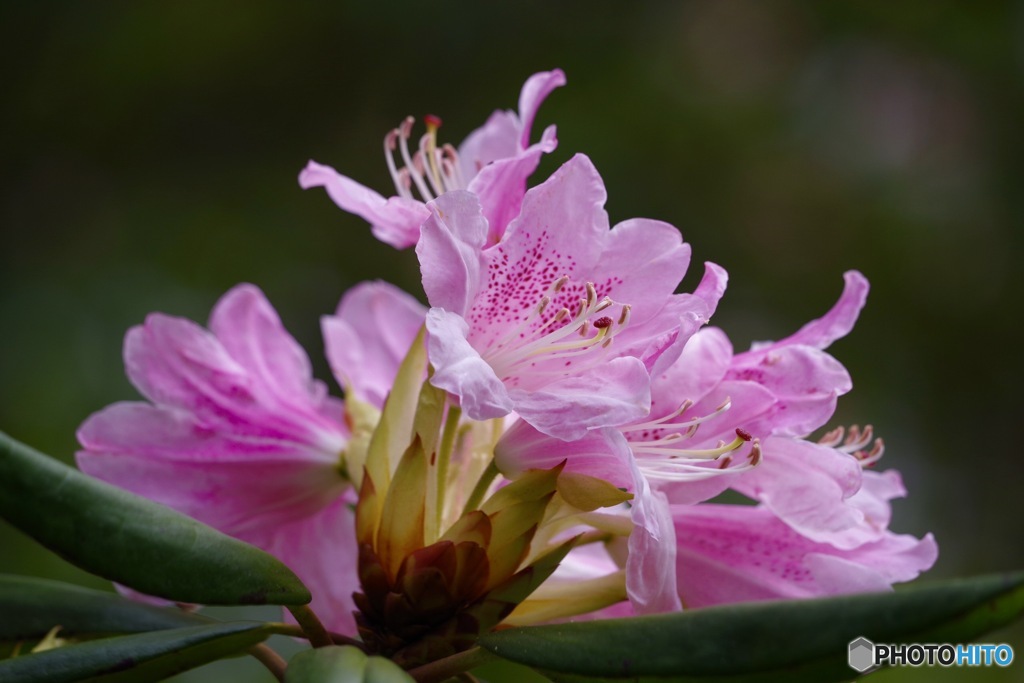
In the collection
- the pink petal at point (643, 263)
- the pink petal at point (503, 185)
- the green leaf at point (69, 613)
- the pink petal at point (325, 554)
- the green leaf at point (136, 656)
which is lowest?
the green leaf at point (136, 656)

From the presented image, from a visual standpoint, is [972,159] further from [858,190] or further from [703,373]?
[703,373]

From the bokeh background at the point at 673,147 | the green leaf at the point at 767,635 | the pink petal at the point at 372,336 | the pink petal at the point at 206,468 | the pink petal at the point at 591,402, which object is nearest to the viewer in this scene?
the green leaf at the point at 767,635

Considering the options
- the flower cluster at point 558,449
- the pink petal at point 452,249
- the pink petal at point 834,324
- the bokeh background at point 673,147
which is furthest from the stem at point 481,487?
the bokeh background at point 673,147

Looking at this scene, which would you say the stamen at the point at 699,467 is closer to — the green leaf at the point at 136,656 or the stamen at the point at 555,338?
the stamen at the point at 555,338

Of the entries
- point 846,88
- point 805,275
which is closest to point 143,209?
point 805,275

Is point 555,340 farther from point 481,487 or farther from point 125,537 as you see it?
point 125,537

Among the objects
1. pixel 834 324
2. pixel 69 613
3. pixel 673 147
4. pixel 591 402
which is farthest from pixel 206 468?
pixel 673 147
